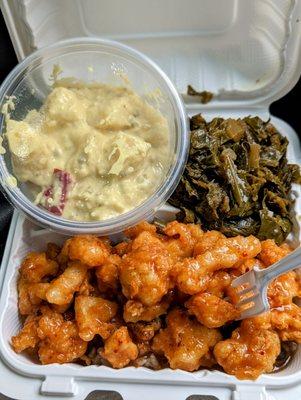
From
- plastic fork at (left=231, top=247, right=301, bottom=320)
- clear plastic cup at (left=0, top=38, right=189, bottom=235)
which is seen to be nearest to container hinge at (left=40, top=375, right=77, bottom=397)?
clear plastic cup at (left=0, top=38, right=189, bottom=235)

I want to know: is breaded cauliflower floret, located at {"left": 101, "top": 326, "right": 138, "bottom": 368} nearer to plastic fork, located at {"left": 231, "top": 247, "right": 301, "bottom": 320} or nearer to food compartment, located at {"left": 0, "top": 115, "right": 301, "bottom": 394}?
food compartment, located at {"left": 0, "top": 115, "right": 301, "bottom": 394}

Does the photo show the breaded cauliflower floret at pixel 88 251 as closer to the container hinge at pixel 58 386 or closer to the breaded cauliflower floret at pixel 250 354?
the container hinge at pixel 58 386

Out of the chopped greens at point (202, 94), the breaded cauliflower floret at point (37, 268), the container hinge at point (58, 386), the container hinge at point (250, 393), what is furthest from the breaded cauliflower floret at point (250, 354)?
the chopped greens at point (202, 94)

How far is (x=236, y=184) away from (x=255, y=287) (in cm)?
45

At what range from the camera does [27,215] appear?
6.16 feet

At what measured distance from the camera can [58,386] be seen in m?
1.72

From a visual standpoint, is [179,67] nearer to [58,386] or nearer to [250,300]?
[250,300]

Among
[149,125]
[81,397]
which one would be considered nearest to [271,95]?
[149,125]

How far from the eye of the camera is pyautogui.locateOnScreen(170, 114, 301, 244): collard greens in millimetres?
1946

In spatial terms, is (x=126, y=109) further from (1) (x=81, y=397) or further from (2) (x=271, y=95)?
(1) (x=81, y=397)

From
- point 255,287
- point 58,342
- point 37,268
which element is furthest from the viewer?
point 37,268

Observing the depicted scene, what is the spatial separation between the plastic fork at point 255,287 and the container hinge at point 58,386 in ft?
1.93

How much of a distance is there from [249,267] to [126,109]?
2.32 feet

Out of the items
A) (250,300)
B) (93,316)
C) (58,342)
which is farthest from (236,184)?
(58,342)
